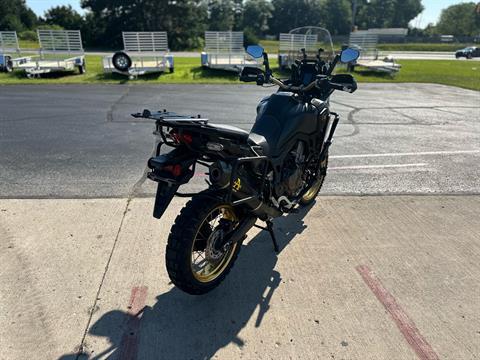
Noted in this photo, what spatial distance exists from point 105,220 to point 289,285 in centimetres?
205

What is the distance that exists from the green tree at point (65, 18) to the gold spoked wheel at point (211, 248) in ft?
163

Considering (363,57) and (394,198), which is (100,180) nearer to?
(394,198)

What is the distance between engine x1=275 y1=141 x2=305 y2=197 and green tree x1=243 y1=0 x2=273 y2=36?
76496mm

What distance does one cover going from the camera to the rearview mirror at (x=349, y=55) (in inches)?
151

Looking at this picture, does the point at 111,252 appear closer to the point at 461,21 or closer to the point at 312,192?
the point at 312,192

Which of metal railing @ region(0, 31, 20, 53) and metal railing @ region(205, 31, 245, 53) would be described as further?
metal railing @ region(205, 31, 245, 53)

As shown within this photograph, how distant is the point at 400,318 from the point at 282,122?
1903 mm

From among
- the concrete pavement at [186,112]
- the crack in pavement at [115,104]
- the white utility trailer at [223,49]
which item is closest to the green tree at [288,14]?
the white utility trailer at [223,49]

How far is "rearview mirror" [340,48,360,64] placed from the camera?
3.84 m

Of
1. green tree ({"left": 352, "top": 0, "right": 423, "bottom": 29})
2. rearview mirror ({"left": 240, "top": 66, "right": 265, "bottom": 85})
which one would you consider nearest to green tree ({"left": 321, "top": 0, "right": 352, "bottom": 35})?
green tree ({"left": 352, "top": 0, "right": 423, "bottom": 29})

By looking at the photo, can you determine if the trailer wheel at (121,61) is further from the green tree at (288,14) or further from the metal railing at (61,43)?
the green tree at (288,14)

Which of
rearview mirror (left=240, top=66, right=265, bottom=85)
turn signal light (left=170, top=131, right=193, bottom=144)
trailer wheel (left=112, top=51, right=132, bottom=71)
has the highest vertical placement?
rearview mirror (left=240, top=66, right=265, bottom=85)

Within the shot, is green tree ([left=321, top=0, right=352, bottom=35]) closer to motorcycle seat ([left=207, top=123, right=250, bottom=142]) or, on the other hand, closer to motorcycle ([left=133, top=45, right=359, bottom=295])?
motorcycle ([left=133, top=45, right=359, bottom=295])

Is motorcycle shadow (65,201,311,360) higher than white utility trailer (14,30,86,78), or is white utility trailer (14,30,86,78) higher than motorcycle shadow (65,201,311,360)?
white utility trailer (14,30,86,78)
